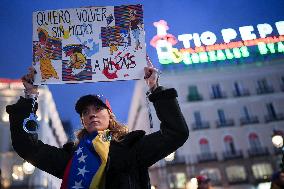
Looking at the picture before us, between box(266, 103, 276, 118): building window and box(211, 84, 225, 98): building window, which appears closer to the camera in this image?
box(266, 103, 276, 118): building window

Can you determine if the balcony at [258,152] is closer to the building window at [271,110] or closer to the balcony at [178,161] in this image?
the building window at [271,110]

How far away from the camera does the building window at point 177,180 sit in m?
34.2

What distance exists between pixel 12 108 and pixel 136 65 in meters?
1.30

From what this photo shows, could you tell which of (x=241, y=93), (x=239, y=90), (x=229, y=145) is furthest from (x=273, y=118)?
(x=229, y=145)

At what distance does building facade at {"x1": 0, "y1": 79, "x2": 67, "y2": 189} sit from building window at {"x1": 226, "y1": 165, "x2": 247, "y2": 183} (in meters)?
18.6

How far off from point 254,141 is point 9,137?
89.8ft

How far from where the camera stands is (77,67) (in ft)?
11.5

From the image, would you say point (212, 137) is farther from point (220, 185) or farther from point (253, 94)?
point (253, 94)

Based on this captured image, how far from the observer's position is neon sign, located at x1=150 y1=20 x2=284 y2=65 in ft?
122

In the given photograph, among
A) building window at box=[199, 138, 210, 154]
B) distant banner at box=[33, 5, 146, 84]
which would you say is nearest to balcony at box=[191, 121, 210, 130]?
building window at box=[199, 138, 210, 154]

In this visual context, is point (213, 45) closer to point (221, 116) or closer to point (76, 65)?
point (221, 116)

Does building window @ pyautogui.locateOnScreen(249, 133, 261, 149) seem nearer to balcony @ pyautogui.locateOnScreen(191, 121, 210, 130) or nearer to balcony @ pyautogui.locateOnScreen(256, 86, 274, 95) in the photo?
balcony @ pyautogui.locateOnScreen(191, 121, 210, 130)

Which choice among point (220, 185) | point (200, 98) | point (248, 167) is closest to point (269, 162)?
point (248, 167)

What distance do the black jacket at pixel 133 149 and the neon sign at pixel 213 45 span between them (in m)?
33.7
